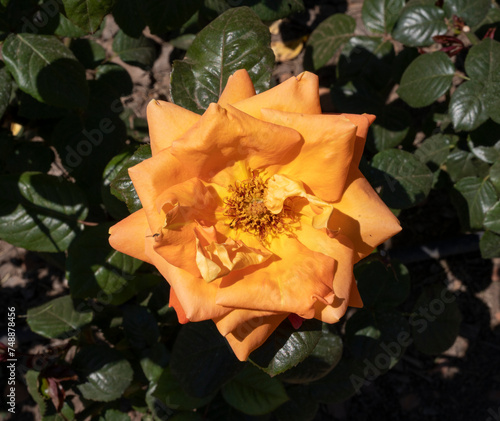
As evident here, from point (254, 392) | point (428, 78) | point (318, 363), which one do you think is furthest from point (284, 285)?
point (428, 78)

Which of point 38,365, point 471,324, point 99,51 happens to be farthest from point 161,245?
point 471,324

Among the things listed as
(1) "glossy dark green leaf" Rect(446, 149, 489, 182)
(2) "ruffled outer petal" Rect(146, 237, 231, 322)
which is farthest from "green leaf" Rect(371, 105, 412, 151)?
(2) "ruffled outer petal" Rect(146, 237, 231, 322)

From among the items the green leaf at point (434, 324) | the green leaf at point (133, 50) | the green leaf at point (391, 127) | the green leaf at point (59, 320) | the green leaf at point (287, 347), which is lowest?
the green leaf at point (434, 324)

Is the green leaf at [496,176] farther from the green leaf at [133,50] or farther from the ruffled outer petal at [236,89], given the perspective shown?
the green leaf at [133,50]

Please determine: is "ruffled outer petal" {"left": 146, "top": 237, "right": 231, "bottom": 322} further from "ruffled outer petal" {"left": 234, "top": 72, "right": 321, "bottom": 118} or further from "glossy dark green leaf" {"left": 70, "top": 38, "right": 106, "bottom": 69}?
"glossy dark green leaf" {"left": 70, "top": 38, "right": 106, "bottom": 69}

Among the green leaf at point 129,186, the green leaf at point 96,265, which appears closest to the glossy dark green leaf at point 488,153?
the green leaf at point 129,186
